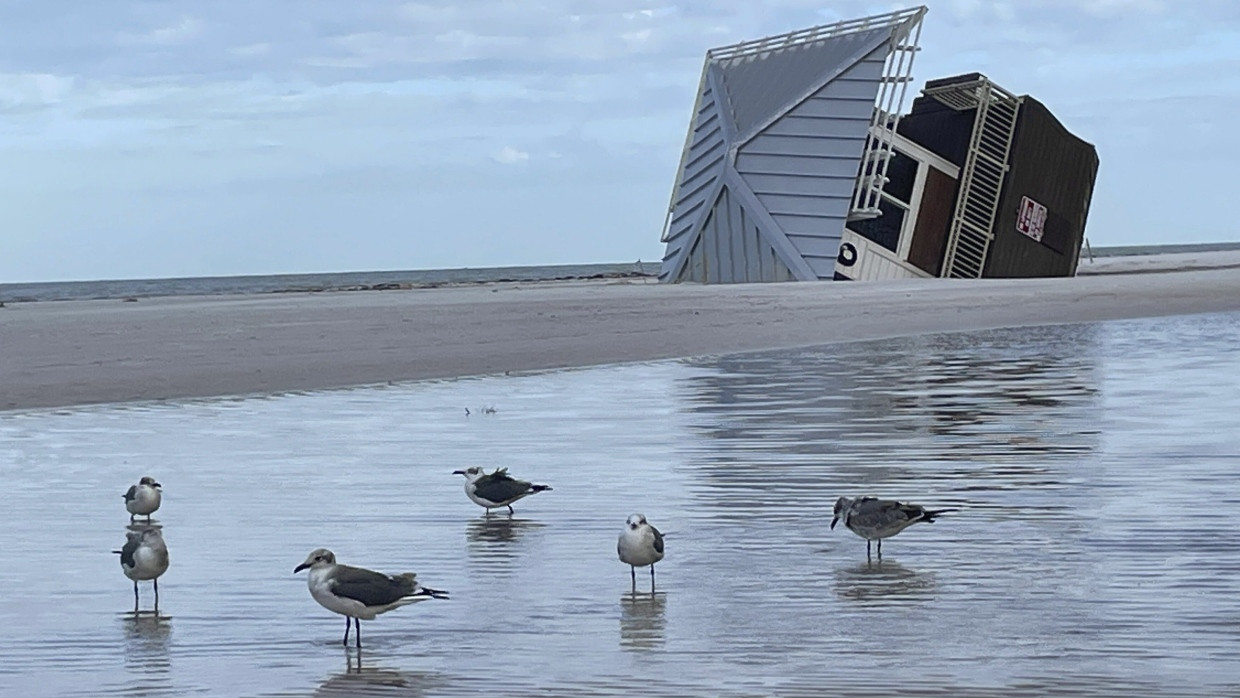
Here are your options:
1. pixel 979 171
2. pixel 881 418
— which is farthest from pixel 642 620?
pixel 979 171

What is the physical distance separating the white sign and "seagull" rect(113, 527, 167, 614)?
1329 inches

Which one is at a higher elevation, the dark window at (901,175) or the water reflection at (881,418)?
the dark window at (901,175)

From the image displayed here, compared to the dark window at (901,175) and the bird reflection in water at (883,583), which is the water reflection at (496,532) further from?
the dark window at (901,175)

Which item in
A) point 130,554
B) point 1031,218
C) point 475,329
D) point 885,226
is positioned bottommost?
point 475,329

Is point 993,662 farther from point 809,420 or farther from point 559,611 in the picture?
point 809,420

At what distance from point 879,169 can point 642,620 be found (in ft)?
105

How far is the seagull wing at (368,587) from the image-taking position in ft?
19.0

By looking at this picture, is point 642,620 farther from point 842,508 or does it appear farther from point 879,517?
point 842,508

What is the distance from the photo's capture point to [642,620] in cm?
620

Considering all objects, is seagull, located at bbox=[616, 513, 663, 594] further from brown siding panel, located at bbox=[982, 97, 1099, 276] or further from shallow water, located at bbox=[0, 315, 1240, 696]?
brown siding panel, located at bbox=[982, 97, 1099, 276]

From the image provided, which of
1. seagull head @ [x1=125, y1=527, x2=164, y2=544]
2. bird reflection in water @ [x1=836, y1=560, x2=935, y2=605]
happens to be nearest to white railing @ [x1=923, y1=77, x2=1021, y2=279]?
bird reflection in water @ [x1=836, y1=560, x2=935, y2=605]

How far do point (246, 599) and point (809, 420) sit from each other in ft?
21.0

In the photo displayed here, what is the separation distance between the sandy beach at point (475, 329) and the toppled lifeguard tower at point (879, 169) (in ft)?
5.47

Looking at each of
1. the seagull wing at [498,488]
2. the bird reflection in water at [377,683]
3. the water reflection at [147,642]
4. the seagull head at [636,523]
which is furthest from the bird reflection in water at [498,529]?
the bird reflection in water at [377,683]
